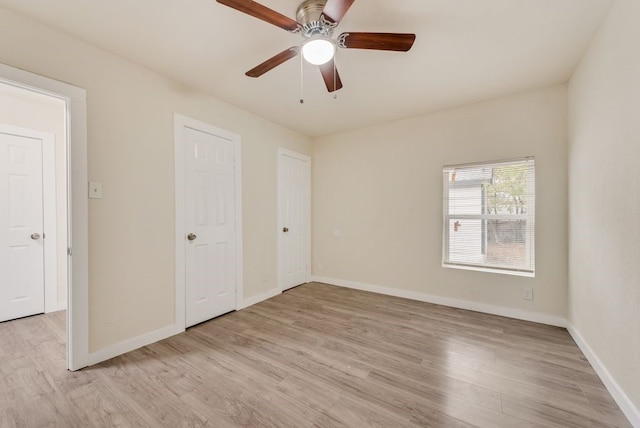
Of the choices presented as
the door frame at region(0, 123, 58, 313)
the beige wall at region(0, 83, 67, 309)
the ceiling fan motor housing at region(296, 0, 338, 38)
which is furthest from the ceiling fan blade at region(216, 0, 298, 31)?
the door frame at region(0, 123, 58, 313)

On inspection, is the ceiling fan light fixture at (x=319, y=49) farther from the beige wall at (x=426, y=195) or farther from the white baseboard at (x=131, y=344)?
the white baseboard at (x=131, y=344)

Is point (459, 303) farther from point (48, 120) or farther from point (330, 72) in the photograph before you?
point (48, 120)

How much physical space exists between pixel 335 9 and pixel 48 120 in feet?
12.5

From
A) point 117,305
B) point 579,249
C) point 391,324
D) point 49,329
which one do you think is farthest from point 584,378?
point 49,329

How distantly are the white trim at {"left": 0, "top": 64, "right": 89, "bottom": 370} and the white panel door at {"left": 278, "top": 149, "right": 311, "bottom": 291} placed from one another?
223cm

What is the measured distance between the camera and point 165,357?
2.17 meters

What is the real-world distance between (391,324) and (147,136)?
311cm

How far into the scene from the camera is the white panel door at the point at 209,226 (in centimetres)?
275

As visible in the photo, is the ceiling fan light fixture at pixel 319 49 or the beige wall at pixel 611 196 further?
the ceiling fan light fixture at pixel 319 49

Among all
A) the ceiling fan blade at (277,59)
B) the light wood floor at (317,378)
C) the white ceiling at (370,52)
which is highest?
the white ceiling at (370,52)

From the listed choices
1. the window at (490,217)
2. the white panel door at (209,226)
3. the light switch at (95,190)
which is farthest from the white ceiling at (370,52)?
the light switch at (95,190)

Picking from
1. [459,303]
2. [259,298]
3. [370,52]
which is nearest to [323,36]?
[370,52]

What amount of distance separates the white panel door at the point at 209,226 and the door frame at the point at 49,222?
1920 millimetres

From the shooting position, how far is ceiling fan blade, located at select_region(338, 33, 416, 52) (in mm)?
1570
